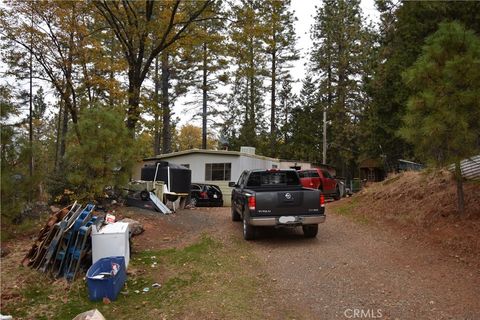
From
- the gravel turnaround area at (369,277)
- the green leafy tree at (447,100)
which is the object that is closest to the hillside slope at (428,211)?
the gravel turnaround area at (369,277)

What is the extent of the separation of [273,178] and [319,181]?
868 centimetres

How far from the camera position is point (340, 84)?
35969mm

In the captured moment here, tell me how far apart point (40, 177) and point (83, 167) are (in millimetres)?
4747

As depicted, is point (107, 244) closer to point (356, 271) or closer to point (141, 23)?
point (356, 271)

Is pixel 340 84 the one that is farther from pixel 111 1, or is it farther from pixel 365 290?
pixel 365 290

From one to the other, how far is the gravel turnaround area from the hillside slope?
403 millimetres

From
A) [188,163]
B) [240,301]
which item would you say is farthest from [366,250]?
[188,163]

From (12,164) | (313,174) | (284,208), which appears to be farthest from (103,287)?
(313,174)

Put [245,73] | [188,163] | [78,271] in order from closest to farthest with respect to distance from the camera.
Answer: [78,271], [245,73], [188,163]

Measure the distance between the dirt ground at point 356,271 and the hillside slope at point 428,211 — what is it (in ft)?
0.65

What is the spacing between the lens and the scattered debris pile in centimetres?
664

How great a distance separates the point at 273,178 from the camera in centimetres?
1009

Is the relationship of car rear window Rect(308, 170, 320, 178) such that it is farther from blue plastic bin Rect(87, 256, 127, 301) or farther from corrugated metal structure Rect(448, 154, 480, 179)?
blue plastic bin Rect(87, 256, 127, 301)

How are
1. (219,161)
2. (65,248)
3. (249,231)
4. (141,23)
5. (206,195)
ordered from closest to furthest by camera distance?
(65,248)
(249,231)
(141,23)
(206,195)
(219,161)
